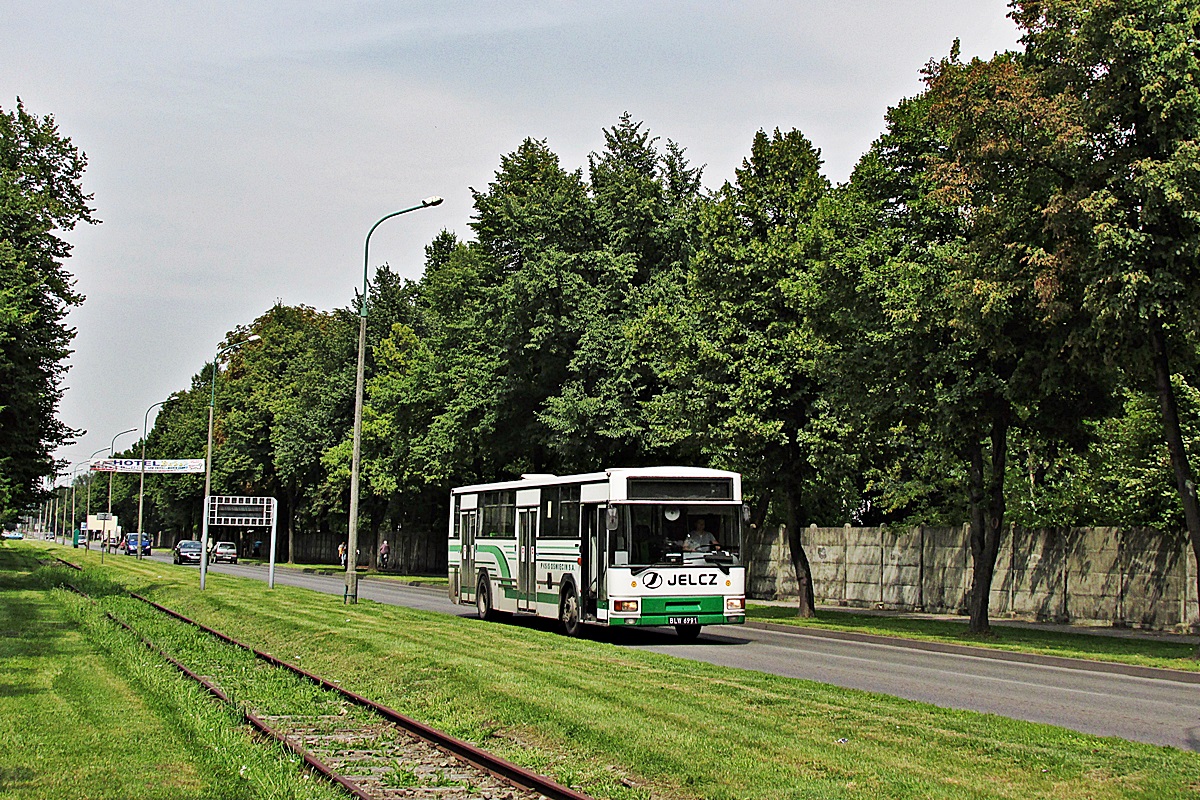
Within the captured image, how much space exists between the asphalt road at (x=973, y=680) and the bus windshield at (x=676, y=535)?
65.5 inches

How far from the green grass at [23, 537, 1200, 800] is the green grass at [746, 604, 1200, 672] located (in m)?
7.51

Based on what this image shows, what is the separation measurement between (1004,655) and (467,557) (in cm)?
1375

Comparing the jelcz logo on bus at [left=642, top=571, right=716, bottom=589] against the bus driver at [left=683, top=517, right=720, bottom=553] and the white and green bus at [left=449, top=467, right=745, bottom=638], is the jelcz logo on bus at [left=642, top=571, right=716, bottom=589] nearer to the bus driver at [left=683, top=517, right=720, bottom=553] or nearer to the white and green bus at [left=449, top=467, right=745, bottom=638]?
the white and green bus at [left=449, top=467, right=745, bottom=638]

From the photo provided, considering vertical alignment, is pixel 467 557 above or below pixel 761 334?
below

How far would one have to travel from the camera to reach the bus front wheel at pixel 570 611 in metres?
24.2

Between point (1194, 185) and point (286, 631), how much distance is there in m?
17.4

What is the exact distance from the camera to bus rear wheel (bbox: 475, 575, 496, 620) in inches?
1155

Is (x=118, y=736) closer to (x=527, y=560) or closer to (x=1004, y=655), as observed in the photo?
(x=527, y=560)

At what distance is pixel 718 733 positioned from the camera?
38.3 ft

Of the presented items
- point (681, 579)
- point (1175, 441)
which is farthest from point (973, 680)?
point (1175, 441)

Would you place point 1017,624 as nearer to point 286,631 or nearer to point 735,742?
point 286,631

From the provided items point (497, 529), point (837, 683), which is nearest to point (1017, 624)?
point (497, 529)

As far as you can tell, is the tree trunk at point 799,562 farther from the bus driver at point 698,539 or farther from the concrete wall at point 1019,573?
the bus driver at point 698,539

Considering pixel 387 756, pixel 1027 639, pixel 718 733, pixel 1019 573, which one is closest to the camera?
pixel 387 756
